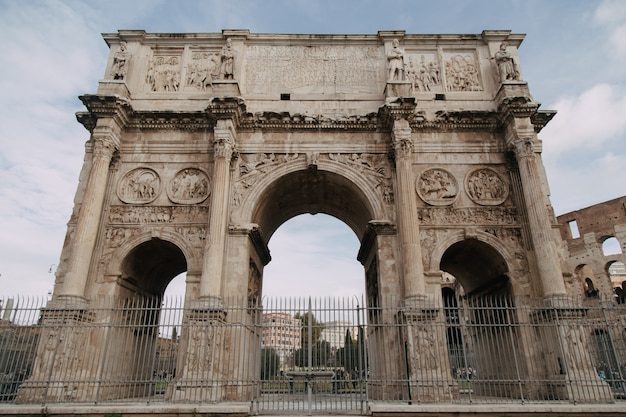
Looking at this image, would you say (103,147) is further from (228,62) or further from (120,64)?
(228,62)

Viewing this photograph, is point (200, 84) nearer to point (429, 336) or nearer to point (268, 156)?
point (268, 156)

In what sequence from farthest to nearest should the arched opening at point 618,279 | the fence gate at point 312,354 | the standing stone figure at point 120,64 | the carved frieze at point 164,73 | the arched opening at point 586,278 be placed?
the arched opening at point 618,279 → the arched opening at point 586,278 → the carved frieze at point 164,73 → the standing stone figure at point 120,64 → the fence gate at point 312,354

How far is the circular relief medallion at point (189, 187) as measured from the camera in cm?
1374

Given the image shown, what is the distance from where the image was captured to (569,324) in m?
10.7

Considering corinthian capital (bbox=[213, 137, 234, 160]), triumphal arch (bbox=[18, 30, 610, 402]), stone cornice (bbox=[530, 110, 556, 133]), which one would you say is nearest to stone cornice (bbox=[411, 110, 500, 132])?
triumphal arch (bbox=[18, 30, 610, 402])

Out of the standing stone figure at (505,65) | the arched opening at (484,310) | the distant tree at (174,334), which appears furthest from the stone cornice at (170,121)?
the standing stone figure at (505,65)

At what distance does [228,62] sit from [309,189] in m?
5.08

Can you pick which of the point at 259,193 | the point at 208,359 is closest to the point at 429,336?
the point at 208,359

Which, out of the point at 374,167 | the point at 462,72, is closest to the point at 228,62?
the point at 374,167

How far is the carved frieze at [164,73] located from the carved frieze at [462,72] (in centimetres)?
959

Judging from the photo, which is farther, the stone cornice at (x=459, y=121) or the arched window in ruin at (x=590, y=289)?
the arched window in ruin at (x=590, y=289)

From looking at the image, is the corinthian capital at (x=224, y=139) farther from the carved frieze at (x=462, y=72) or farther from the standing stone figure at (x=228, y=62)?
the carved frieze at (x=462, y=72)

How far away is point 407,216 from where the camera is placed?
1270cm

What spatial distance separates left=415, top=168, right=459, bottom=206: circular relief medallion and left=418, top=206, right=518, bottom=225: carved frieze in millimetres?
278
